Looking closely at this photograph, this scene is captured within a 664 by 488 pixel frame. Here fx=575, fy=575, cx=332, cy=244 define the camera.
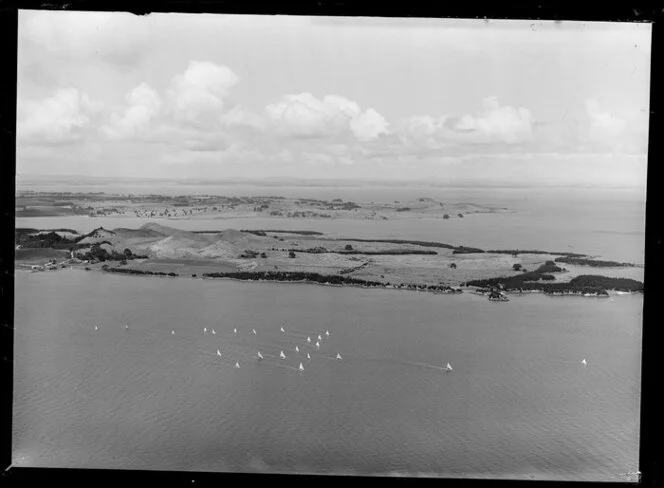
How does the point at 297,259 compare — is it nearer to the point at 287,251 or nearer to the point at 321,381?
the point at 287,251

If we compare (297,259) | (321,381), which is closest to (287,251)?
(297,259)

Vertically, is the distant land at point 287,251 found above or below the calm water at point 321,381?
above

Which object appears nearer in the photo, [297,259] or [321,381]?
[321,381]

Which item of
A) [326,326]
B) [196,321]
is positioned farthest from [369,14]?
[196,321]

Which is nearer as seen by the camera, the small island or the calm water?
the calm water

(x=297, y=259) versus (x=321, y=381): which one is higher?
(x=297, y=259)

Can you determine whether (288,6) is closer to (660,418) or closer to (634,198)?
(634,198)

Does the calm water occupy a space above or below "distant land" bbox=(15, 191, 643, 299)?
below

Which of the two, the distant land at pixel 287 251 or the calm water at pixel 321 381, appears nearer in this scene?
the calm water at pixel 321 381

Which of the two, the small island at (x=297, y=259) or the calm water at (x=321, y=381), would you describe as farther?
the small island at (x=297, y=259)
